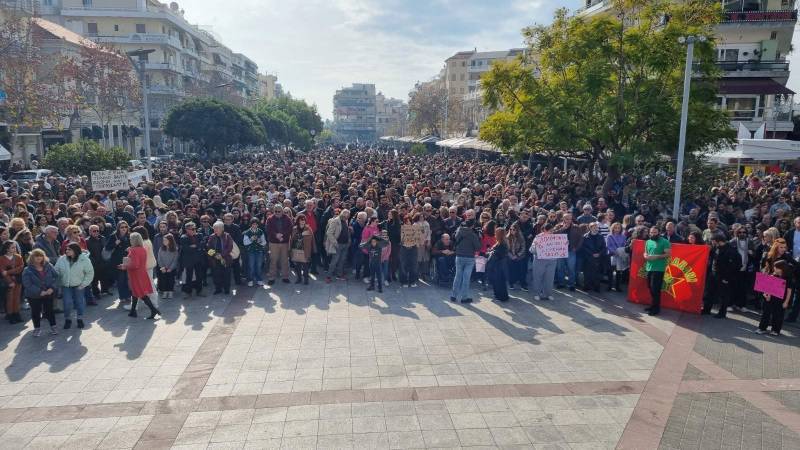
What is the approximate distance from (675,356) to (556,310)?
2461mm

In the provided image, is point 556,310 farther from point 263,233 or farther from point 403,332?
point 263,233

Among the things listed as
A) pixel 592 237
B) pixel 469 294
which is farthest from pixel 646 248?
pixel 469 294

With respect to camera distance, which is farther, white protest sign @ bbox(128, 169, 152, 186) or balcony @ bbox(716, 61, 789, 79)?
balcony @ bbox(716, 61, 789, 79)

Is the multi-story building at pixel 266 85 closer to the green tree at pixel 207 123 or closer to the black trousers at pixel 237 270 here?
the green tree at pixel 207 123

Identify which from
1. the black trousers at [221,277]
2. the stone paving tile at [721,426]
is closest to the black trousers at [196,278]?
the black trousers at [221,277]

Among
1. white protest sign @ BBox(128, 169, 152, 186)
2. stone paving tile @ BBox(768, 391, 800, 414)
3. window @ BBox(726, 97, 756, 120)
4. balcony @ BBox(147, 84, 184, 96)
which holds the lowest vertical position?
stone paving tile @ BBox(768, 391, 800, 414)

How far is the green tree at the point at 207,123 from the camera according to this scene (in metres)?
37.2

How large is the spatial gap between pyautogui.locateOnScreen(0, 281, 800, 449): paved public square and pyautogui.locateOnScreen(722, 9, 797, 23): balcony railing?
107 ft

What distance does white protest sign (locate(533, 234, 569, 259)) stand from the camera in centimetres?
1080

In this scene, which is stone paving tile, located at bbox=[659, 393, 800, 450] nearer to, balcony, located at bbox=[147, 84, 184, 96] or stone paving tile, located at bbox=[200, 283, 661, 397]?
stone paving tile, located at bbox=[200, 283, 661, 397]

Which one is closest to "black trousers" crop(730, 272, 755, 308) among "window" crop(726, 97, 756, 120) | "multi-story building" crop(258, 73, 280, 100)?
"window" crop(726, 97, 756, 120)

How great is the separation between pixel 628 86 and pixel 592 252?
8042 millimetres

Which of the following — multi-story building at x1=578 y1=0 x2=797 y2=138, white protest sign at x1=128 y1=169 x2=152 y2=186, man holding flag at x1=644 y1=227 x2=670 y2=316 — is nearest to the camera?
man holding flag at x1=644 y1=227 x2=670 y2=316

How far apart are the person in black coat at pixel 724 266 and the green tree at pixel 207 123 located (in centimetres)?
3341
